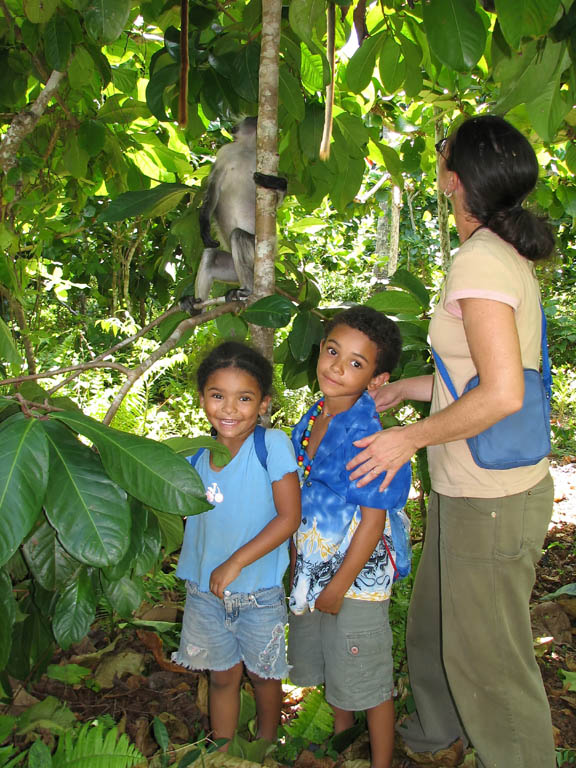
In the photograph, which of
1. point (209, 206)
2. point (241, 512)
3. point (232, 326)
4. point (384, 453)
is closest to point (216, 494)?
point (241, 512)

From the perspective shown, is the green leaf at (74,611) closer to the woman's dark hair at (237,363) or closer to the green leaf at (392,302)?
the woman's dark hair at (237,363)

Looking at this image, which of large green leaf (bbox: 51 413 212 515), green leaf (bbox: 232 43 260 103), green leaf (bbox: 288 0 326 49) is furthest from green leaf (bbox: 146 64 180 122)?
large green leaf (bbox: 51 413 212 515)

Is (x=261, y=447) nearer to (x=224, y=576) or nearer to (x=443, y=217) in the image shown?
(x=224, y=576)

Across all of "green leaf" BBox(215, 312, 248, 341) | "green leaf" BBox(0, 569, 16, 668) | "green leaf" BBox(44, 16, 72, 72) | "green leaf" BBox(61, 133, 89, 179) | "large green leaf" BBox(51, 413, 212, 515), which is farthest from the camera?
"green leaf" BBox(61, 133, 89, 179)

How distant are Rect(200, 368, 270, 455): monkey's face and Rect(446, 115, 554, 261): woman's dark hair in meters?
0.68

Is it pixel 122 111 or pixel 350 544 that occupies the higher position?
pixel 122 111

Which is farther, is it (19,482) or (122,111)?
(122,111)

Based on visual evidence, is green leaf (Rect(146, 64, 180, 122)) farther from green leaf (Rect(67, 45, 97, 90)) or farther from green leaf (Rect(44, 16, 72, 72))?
green leaf (Rect(67, 45, 97, 90))

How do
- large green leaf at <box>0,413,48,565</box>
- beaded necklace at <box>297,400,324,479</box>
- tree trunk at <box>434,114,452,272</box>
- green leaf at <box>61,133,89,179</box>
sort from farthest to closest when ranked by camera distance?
tree trunk at <box>434,114,452,272</box> < green leaf at <box>61,133,89,179</box> < beaded necklace at <box>297,400,324,479</box> < large green leaf at <box>0,413,48,565</box>

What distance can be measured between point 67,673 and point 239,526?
986 millimetres

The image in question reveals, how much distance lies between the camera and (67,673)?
2090 mm

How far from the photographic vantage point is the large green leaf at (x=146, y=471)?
3.02ft

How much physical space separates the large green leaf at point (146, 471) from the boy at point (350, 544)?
0.67 m

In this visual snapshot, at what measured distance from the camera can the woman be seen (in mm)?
1288
